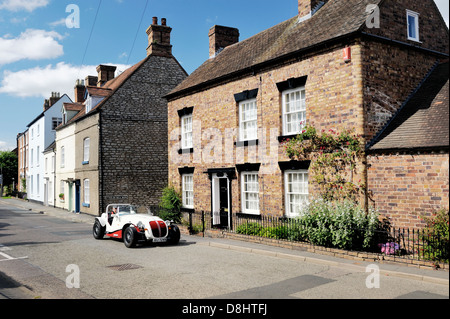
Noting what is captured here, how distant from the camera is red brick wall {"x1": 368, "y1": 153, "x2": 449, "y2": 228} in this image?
403 inches

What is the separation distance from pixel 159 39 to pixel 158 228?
60.2 ft

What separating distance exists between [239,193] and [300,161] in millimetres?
3742

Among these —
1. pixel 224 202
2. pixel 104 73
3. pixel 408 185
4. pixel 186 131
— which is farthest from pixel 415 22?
pixel 104 73

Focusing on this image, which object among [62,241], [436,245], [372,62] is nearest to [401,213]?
[436,245]

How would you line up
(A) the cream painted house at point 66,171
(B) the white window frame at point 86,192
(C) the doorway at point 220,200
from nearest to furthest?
(C) the doorway at point 220,200, (B) the white window frame at point 86,192, (A) the cream painted house at point 66,171

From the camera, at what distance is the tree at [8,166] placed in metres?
63.7

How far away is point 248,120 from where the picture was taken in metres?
16.4

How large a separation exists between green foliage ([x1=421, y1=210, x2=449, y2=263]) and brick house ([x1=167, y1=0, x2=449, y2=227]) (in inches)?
92.8

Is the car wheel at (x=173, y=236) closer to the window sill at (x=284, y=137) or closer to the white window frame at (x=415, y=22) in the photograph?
the window sill at (x=284, y=137)

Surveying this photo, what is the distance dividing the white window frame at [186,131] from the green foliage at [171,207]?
104 inches

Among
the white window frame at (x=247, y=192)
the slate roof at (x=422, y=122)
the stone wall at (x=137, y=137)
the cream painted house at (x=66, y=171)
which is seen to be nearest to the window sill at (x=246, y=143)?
the white window frame at (x=247, y=192)

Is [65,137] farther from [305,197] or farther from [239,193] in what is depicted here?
[305,197]

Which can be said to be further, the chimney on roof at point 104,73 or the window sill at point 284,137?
the chimney on roof at point 104,73

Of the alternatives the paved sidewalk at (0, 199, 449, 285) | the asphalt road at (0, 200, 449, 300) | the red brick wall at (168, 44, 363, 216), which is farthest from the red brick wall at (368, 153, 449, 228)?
the asphalt road at (0, 200, 449, 300)
